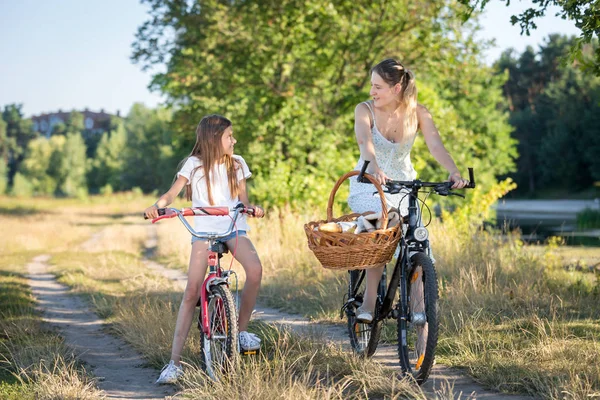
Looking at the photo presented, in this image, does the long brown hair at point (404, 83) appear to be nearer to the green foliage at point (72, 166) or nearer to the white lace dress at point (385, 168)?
the white lace dress at point (385, 168)

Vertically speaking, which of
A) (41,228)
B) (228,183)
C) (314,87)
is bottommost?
(41,228)

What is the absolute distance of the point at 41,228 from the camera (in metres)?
30.8

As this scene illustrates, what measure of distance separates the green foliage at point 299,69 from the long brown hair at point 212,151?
10.5 m

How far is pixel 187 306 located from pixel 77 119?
155m

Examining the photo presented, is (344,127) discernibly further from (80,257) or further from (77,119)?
(77,119)

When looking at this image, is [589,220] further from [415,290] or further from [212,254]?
[212,254]

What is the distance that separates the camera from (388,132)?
5133 mm

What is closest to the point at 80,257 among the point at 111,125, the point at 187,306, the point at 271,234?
the point at 271,234

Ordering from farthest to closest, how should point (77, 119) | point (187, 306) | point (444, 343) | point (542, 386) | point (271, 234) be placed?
1. point (77, 119)
2. point (271, 234)
3. point (444, 343)
4. point (187, 306)
5. point (542, 386)

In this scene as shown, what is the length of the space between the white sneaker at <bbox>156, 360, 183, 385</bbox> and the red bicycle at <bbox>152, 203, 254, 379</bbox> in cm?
19

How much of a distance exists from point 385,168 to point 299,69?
12.3 meters

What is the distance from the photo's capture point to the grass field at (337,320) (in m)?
4.57

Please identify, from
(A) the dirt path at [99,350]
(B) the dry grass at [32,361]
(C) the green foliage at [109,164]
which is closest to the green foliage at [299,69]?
(A) the dirt path at [99,350]

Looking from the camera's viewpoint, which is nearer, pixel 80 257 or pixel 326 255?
pixel 326 255
